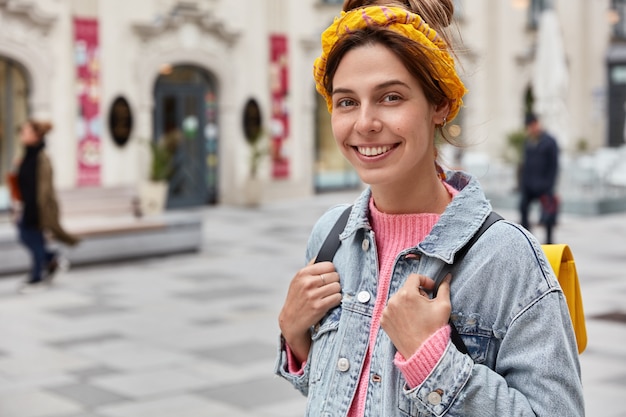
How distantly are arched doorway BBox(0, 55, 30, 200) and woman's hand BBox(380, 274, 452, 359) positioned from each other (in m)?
17.1

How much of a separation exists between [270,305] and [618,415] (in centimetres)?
470

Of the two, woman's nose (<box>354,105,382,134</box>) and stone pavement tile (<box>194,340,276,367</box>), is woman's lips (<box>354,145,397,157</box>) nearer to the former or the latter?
woman's nose (<box>354,105,382,134</box>)

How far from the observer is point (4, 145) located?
18.1 m

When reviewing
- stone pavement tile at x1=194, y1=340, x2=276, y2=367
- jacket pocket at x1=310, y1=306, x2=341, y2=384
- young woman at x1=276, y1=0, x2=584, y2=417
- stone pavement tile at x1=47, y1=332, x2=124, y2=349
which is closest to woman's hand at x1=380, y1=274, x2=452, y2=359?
young woman at x1=276, y1=0, x2=584, y2=417

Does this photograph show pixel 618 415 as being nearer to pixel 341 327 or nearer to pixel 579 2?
pixel 341 327

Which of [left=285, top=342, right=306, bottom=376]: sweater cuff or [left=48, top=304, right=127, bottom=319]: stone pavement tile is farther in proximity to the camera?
[left=48, top=304, right=127, bottom=319]: stone pavement tile

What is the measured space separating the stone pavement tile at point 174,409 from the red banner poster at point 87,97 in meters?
12.8

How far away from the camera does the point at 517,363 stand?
1.85 meters

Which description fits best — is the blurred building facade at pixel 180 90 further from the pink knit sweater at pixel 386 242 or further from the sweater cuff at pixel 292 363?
Result: the pink knit sweater at pixel 386 242

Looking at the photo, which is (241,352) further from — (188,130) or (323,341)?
(188,130)

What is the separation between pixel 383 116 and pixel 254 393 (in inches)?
196

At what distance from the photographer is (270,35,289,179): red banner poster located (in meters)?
22.1

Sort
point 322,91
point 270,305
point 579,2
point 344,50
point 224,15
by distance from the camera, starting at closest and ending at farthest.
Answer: point 344,50, point 322,91, point 270,305, point 224,15, point 579,2

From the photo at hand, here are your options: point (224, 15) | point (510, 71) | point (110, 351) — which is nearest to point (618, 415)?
point (110, 351)
